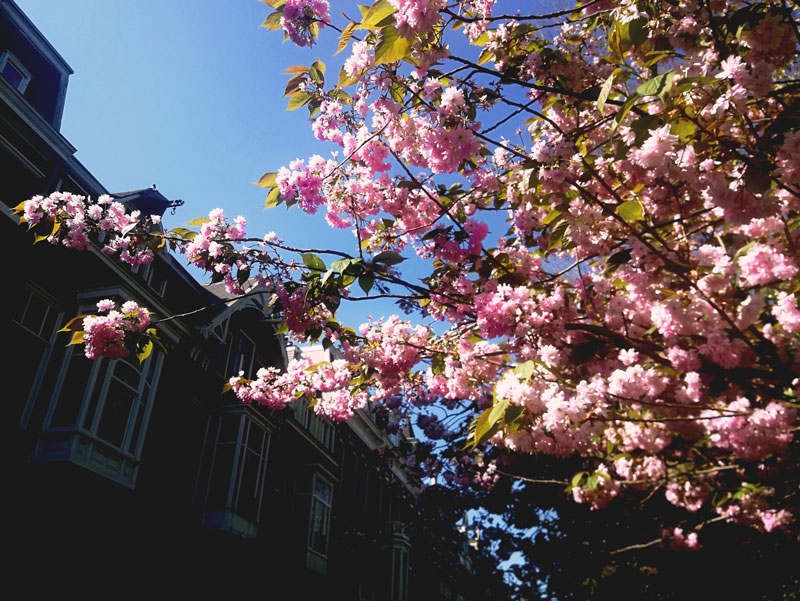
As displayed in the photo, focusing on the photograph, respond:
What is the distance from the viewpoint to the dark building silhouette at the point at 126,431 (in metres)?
8.16

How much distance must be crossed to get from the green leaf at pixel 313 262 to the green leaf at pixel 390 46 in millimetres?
1559

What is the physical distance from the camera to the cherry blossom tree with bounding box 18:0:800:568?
2.77m

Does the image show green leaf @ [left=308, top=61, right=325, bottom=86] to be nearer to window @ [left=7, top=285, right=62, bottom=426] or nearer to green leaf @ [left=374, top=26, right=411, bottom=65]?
green leaf @ [left=374, top=26, right=411, bottom=65]

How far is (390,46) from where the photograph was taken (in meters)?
2.75

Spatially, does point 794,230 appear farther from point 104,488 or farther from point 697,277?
point 104,488

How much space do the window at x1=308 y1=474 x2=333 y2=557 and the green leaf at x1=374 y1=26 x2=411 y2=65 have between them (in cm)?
1489

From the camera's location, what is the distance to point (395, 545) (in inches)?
846

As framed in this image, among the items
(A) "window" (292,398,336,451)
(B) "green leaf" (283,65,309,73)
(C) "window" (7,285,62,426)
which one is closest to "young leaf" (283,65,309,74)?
(B) "green leaf" (283,65,309,73)

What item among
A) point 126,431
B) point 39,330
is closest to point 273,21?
point 39,330

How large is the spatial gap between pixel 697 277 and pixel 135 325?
176 inches

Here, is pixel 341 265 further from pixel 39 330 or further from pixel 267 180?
pixel 39 330

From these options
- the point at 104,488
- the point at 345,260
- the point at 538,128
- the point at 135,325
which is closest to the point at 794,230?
the point at 538,128

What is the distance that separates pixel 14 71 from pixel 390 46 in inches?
420

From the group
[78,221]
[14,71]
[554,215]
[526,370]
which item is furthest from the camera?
[14,71]
